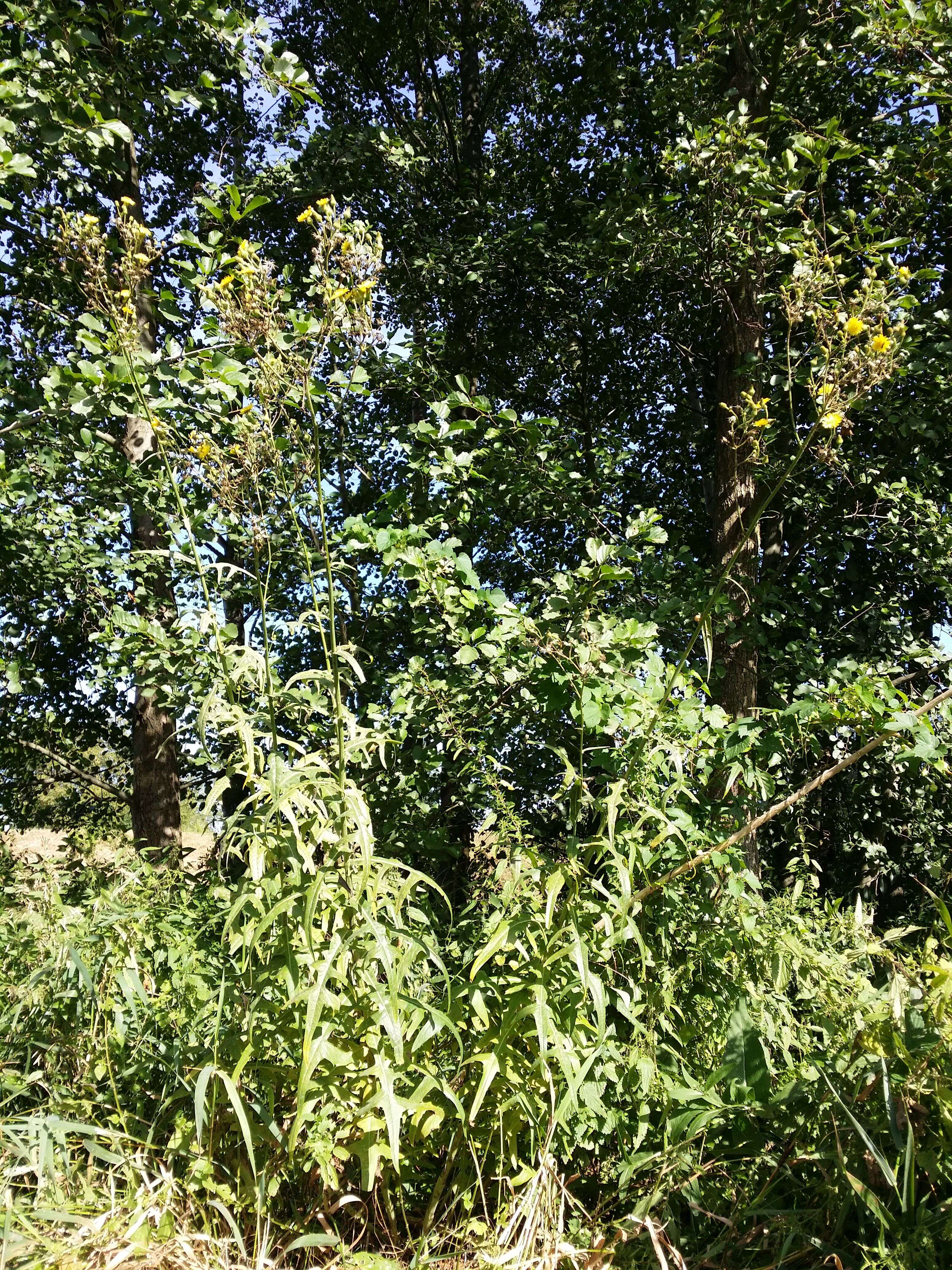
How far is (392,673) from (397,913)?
1.91 m

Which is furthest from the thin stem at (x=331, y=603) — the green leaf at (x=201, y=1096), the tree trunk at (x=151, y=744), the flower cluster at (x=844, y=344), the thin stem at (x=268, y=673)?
the tree trunk at (x=151, y=744)

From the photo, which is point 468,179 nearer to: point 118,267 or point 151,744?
point 118,267

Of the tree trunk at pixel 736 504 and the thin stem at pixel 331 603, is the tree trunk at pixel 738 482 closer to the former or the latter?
the tree trunk at pixel 736 504

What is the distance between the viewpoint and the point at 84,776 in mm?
5598

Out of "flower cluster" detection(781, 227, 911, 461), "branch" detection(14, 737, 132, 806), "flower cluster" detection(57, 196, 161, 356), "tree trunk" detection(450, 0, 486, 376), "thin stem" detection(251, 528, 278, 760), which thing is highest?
"tree trunk" detection(450, 0, 486, 376)

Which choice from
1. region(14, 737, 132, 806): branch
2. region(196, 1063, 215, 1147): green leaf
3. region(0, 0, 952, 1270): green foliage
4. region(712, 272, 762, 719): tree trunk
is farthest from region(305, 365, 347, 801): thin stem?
region(14, 737, 132, 806): branch

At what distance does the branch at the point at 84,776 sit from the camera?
534 cm

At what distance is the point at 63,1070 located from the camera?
214cm

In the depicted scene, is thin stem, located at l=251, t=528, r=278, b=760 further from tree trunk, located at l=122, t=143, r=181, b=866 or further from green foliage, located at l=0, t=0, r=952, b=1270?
tree trunk, located at l=122, t=143, r=181, b=866

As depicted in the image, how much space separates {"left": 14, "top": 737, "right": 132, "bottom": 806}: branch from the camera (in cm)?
534

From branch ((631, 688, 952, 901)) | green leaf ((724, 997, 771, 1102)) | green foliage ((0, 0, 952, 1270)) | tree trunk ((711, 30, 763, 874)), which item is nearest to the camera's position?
green foliage ((0, 0, 952, 1270))

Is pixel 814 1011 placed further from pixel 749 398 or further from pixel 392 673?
pixel 392 673

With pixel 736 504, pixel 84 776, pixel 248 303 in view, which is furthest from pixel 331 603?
pixel 84 776

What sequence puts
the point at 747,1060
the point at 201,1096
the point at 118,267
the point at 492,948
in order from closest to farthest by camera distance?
1. the point at 201,1096
2. the point at 492,948
3. the point at 747,1060
4. the point at 118,267
